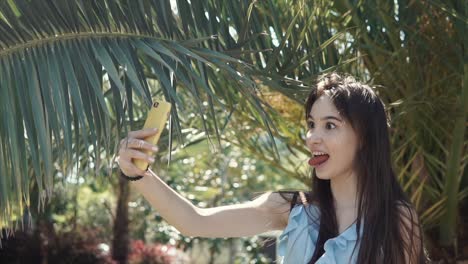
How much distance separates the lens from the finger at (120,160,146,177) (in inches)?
93.0

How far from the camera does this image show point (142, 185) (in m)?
2.53

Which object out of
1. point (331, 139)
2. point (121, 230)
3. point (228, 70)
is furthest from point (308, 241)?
point (121, 230)

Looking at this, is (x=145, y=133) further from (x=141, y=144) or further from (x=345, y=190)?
(x=345, y=190)

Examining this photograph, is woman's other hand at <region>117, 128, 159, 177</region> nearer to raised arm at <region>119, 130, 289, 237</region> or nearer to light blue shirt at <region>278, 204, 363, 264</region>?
raised arm at <region>119, 130, 289, 237</region>

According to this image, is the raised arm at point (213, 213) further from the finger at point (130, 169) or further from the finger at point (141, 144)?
the finger at point (141, 144)

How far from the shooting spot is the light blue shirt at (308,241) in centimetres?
246

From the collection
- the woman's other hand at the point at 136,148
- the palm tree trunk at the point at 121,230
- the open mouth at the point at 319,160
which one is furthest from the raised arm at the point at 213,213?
the palm tree trunk at the point at 121,230

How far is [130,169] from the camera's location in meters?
2.38

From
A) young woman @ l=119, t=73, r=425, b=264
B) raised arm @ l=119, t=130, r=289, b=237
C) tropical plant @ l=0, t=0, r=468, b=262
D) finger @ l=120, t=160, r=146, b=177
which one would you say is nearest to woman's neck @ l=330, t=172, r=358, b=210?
young woman @ l=119, t=73, r=425, b=264

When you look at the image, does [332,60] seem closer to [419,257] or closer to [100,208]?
[419,257]

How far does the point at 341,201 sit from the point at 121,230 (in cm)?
632

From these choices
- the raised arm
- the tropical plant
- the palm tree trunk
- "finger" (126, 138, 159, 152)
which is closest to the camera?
"finger" (126, 138, 159, 152)

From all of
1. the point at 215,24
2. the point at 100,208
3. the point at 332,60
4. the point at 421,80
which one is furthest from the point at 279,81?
the point at 100,208

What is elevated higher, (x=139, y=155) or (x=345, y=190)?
(x=139, y=155)
